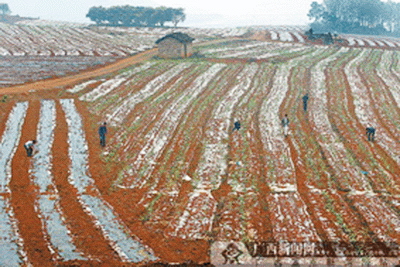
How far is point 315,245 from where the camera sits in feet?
54.6

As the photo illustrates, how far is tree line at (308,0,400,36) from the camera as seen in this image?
142375 mm

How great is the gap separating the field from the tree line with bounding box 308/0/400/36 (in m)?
106

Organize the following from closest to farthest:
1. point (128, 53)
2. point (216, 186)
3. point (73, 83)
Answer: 1. point (216, 186)
2. point (73, 83)
3. point (128, 53)

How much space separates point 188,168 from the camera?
1009 inches

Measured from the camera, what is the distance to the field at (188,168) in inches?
682

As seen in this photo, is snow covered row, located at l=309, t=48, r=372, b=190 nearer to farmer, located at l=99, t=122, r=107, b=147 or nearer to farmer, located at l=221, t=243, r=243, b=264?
farmer, located at l=221, t=243, r=243, b=264

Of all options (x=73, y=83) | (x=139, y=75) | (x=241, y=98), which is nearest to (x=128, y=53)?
(x=139, y=75)

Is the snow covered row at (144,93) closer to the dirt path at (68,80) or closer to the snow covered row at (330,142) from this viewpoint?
the dirt path at (68,80)

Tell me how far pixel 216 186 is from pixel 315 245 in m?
7.96

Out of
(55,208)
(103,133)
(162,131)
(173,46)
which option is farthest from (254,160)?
(173,46)

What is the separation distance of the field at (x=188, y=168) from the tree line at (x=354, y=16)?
106 m

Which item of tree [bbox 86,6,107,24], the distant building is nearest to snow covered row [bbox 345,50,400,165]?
the distant building

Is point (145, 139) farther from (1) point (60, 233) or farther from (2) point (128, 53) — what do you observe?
(2) point (128, 53)

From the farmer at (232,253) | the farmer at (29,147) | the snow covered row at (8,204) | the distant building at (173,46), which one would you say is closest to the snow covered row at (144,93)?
the distant building at (173,46)
